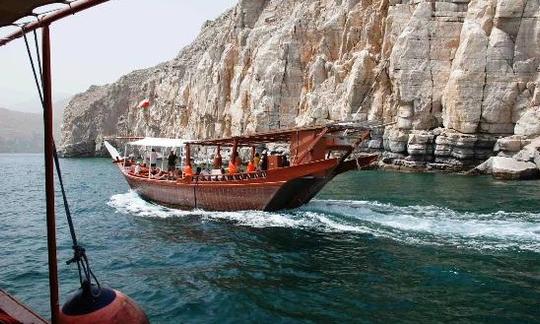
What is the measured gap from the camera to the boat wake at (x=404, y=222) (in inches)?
696

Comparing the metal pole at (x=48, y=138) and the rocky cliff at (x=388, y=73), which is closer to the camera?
the metal pole at (x=48, y=138)

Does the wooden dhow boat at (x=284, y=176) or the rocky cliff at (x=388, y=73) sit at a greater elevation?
the rocky cliff at (x=388, y=73)

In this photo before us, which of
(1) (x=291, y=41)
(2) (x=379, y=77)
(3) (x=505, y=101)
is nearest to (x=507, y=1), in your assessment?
(3) (x=505, y=101)

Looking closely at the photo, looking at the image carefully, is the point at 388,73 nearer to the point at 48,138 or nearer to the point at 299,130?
the point at 299,130

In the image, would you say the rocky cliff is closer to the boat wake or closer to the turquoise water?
the turquoise water

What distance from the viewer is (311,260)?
51.2ft

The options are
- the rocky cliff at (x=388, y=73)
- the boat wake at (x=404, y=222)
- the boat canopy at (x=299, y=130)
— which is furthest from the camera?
the rocky cliff at (x=388, y=73)

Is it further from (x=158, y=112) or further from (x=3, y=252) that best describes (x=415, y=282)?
(x=158, y=112)

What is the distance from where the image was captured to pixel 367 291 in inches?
492

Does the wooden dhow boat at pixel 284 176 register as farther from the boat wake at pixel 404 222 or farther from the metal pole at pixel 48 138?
the metal pole at pixel 48 138

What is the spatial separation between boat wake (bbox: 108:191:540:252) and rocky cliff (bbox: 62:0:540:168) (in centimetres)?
2551

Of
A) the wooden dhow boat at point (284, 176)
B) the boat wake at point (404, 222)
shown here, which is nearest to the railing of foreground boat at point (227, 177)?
the wooden dhow boat at point (284, 176)

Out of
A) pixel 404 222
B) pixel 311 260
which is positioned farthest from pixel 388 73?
pixel 311 260

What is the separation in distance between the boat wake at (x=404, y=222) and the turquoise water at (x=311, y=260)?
50 millimetres
